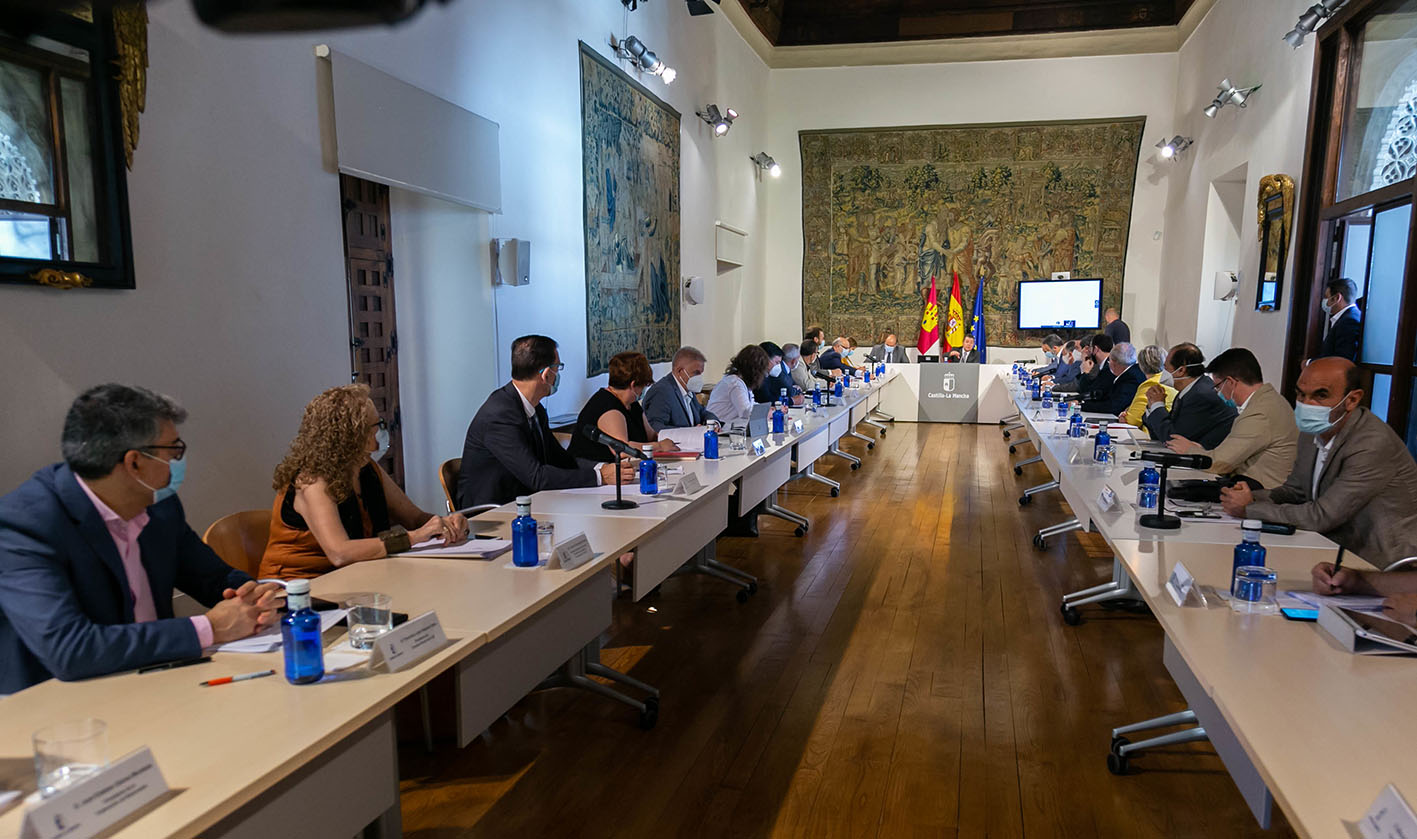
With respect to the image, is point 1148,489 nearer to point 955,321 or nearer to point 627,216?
point 627,216

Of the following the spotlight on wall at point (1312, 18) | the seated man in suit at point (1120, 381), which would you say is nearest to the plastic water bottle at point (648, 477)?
the seated man in suit at point (1120, 381)

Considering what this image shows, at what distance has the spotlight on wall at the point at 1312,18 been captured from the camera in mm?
6545

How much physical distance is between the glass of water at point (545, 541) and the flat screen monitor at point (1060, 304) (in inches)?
460

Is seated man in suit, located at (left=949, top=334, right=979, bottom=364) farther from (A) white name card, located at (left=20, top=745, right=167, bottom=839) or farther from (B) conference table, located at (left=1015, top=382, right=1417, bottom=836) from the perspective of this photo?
(A) white name card, located at (left=20, top=745, right=167, bottom=839)

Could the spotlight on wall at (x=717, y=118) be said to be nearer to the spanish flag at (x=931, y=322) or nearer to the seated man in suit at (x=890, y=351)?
the seated man in suit at (x=890, y=351)

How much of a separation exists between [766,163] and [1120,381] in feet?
23.8

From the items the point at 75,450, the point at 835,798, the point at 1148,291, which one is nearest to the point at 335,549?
the point at 75,450

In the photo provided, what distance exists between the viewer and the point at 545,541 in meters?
2.67

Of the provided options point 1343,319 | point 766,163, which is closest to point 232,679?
point 1343,319

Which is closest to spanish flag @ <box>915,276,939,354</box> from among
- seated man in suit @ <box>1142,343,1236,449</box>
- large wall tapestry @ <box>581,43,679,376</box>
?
large wall tapestry @ <box>581,43,679,376</box>

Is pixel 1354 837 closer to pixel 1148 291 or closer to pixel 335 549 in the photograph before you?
pixel 335 549

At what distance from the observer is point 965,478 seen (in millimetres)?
8055

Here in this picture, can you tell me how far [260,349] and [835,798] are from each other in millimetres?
3022

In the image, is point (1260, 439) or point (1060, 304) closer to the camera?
point (1260, 439)
